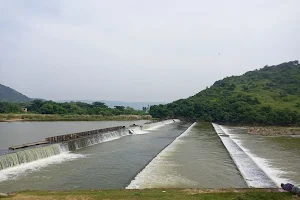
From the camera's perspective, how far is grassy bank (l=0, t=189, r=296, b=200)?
11438 mm

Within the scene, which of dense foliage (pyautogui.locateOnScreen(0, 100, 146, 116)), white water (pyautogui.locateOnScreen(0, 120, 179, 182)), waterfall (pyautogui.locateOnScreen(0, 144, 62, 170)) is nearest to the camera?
white water (pyautogui.locateOnScreen(0, 120, 179, 182))

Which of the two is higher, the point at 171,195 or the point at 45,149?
the point at 45,149

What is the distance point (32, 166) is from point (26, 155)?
1.71m

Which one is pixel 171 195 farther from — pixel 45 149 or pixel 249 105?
pixel 249 105

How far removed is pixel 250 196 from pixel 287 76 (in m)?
124

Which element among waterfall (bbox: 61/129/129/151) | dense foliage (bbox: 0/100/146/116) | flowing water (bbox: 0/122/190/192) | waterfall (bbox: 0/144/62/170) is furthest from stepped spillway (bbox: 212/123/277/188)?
dense foliage (bbox: 0/100/146/116)

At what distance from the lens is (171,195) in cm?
1174

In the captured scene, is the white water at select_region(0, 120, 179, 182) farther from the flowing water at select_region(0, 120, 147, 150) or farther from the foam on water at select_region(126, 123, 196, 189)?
the foam on water at select_region(126, 123, 196, 189)

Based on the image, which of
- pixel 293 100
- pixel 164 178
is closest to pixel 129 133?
pixel 164 178

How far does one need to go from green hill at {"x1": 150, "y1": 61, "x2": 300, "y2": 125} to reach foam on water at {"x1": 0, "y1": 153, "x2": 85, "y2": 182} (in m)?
59.1

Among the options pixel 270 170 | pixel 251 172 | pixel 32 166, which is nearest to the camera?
pixel 251 172

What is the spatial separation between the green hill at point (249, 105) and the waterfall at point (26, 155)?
59.5 meters

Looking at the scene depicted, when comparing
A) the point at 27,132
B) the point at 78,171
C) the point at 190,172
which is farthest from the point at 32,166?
the point at 27,132

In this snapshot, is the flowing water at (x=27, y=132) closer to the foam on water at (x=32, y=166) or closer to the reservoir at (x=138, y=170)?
the foam on water at (x=32, y=166)
